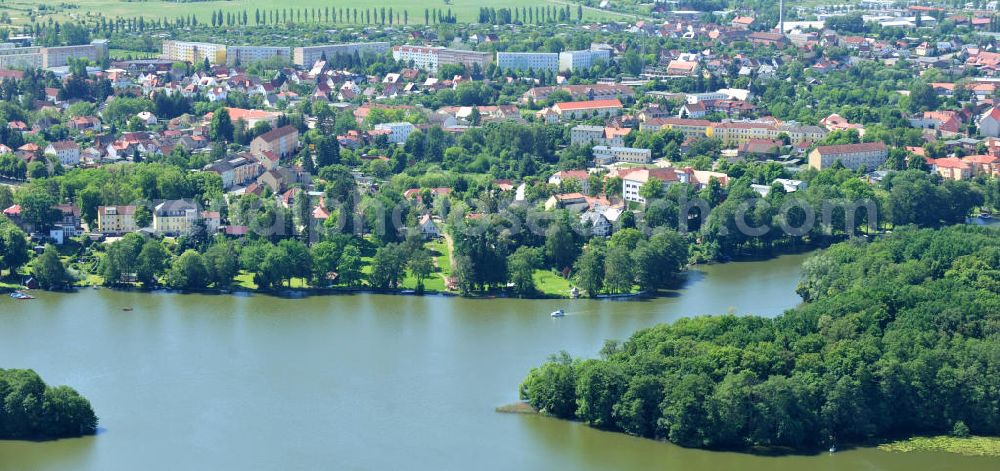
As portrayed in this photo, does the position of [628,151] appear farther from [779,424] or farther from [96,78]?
[779,424]

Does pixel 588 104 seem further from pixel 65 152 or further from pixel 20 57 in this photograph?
pixel 20 57

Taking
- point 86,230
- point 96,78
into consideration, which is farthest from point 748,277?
point 96,78

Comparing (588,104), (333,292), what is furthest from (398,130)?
(333,292)

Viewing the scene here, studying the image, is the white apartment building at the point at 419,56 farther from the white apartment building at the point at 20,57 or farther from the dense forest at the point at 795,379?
the dense forest at the point at 795,379

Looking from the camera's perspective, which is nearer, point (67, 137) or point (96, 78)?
point (67, 137)

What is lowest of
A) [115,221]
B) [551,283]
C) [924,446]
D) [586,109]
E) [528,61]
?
[924,446]
